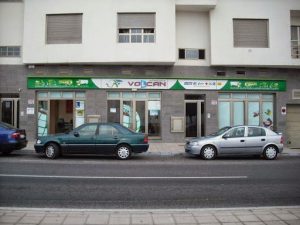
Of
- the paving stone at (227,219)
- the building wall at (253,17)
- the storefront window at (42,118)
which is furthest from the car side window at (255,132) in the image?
the storefront window at (42,118)

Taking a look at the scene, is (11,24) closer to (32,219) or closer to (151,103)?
(151,103)

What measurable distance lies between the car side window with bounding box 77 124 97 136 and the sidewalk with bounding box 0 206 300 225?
8.42 meters

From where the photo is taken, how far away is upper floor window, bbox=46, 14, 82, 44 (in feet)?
65.0

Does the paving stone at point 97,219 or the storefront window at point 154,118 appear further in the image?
the storefront window at point 154,118

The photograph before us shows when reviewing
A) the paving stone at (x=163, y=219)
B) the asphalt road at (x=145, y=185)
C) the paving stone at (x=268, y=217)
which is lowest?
the asphalt road at (x=145, y=185)

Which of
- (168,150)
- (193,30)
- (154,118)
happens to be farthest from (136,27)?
(168,150)

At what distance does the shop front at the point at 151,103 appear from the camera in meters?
20.1

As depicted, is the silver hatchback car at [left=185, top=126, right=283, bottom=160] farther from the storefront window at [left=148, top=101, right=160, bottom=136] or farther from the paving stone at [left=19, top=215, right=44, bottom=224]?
the paving stone at [left=19, top=215, right=44, bottom=224]

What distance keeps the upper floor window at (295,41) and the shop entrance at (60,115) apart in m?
13.6

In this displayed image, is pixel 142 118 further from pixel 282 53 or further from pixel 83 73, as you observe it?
pixel 282 53

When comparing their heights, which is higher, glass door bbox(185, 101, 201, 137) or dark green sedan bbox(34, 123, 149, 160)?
glass door bbox(185, 101, 201, 137)

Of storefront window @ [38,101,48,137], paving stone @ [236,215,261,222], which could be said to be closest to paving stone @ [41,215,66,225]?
paving stone @ [236,215,261,222]

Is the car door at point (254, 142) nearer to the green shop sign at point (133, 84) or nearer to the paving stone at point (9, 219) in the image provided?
the green shop sign at point (133, 84)

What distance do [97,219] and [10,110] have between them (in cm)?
1728
